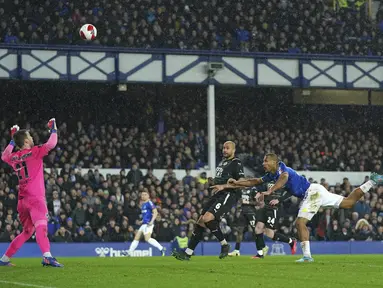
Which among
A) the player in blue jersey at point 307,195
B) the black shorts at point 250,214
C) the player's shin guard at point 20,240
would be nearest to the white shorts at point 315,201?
the player in blue jersey at point 307,195

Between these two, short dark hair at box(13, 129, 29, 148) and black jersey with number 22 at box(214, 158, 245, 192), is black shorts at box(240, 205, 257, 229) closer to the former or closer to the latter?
black jersey with number 22 at box(214, 158, 245, 192)

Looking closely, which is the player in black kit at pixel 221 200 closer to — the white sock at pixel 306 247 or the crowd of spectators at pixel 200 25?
the white sock at pixel 306 247

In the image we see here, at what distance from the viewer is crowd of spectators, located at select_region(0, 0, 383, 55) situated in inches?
1353

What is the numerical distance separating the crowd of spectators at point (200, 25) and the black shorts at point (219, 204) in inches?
693

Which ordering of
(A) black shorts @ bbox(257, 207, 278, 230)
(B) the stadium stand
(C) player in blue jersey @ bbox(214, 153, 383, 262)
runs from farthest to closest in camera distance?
(B) the stadium stand < (A) black shorts @ bbox(257, 207, 278, 230) < (C) player in blue jersey @ bbox(214, 153, 383, 262)

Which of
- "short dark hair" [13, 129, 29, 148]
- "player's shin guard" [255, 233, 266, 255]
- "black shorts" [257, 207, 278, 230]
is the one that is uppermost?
"short dark hair" [13, 129, 29, 148]

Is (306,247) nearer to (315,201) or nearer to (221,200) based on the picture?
(315,201)

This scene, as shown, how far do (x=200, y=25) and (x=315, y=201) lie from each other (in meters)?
21.2

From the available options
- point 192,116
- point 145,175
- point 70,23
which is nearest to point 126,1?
point 70,23

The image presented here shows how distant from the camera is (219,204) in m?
17.8

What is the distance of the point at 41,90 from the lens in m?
37.2

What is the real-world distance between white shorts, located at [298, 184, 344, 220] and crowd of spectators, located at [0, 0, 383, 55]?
1942 cm

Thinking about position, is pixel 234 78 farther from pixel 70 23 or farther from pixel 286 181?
pixel 286 181

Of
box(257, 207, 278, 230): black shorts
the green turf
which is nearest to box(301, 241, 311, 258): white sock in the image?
the green turf
